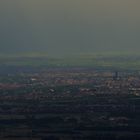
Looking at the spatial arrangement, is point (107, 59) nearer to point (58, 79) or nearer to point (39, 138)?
point (58, 79)

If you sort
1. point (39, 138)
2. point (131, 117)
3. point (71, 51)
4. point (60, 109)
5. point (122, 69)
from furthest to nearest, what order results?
point (71, 51)
point (122, 69)
point (60, 109)
point (131, 117)
point (39, 138)

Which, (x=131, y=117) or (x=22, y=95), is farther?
(x=22, y=95)

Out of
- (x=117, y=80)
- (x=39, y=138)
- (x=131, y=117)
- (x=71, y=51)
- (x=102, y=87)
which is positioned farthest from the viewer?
(x=71, y=51)

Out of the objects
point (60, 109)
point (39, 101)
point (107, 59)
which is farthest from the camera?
point (107, 59)

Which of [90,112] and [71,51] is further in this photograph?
[71,51]

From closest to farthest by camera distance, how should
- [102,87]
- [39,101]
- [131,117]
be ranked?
[131,117], [39,101], [102,87]

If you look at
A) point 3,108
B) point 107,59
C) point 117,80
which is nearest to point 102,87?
point 117,80

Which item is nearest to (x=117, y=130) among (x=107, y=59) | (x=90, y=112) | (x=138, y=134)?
(x=138, y=134)

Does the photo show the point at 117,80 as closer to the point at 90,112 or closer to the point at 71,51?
the point at 90,112
